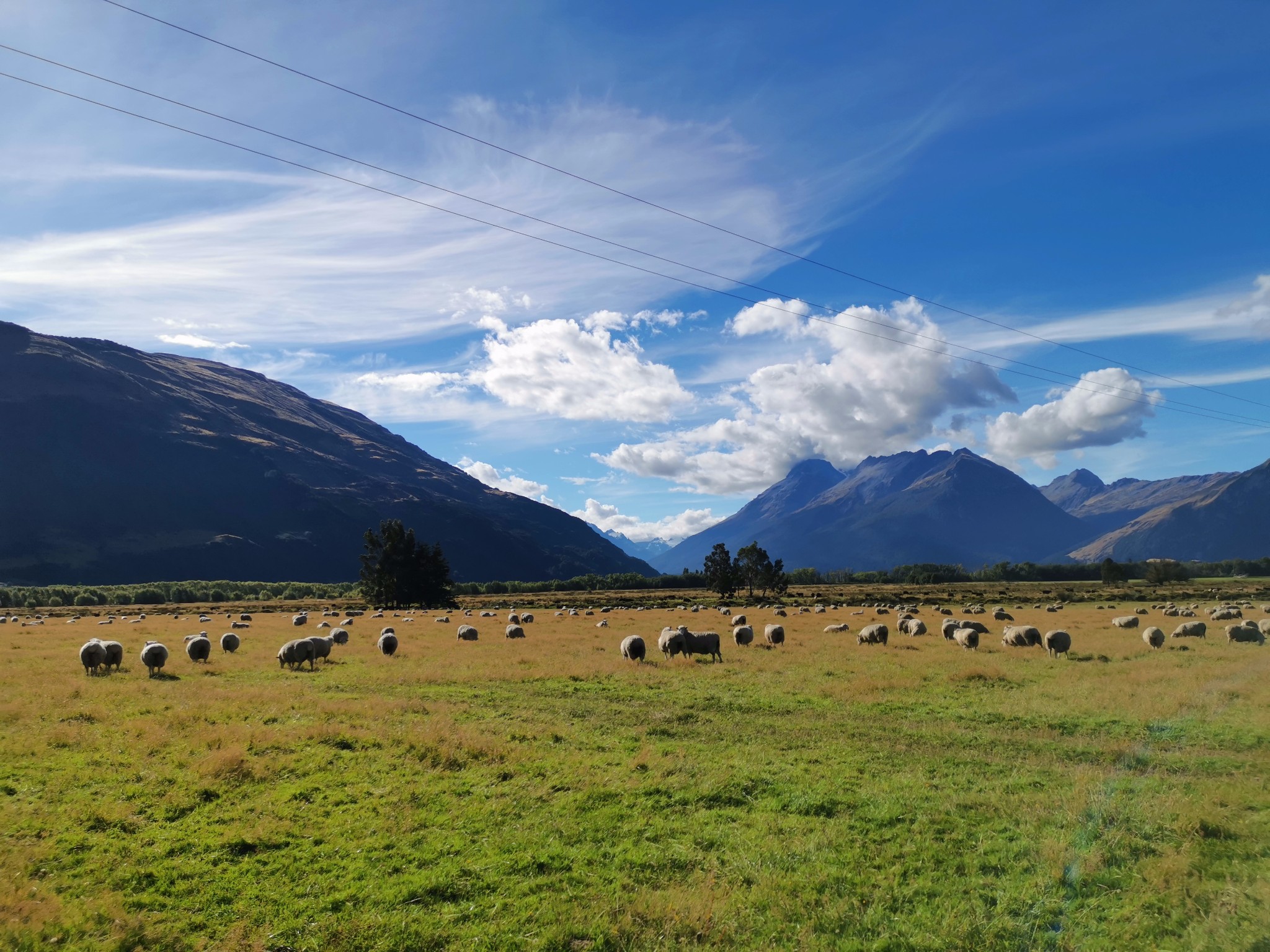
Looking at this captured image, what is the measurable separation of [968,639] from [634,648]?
18526 mm

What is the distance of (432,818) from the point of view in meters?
11.2

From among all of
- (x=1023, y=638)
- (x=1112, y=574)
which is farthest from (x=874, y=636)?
(x=1112, y=574)

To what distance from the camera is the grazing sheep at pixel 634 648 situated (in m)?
30.1

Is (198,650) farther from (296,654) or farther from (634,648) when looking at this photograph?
(634,648)

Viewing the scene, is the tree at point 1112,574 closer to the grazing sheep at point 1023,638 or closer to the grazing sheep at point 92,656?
the grazing sheep at point 1023,638

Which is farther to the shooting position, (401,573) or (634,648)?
(401,573)

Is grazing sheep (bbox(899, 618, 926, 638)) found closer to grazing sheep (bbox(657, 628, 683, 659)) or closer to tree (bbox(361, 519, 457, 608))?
grazing sheep (bbox(657, 628, 683, 659))

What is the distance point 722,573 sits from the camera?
105 m

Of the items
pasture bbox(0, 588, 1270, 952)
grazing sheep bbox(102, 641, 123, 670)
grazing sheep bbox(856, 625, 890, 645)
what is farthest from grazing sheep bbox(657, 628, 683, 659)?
grazing sheep bbox(102, 641, 123, 670)

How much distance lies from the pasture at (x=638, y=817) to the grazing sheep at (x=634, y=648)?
25.4 ft

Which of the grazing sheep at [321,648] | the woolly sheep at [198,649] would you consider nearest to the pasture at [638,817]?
the woolly sheep at [198,649]

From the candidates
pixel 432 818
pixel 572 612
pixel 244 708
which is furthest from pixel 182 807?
pixel 572 612

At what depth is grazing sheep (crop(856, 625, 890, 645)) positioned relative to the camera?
117ft

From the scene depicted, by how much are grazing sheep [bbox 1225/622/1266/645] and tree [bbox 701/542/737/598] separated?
2778 inches
